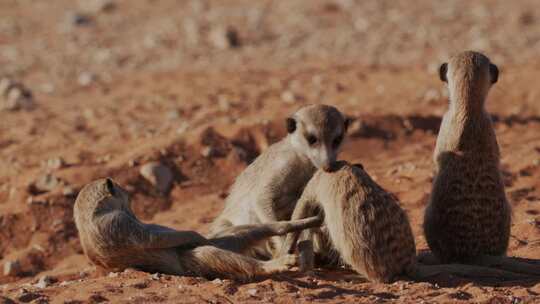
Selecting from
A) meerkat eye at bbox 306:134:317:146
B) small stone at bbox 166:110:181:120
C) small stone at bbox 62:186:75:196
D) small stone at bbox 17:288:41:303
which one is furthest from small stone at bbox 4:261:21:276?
small stone at bbox 166:110:181:120

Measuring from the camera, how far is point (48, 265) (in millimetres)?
7477

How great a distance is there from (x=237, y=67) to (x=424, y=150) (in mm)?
→ 5401

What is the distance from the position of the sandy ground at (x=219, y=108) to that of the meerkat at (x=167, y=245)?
0.36 ft

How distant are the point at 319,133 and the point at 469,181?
95cm

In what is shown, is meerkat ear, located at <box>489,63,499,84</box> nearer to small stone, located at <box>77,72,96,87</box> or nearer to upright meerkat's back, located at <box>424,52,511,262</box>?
upright meerkat's back, located at <box>424,52,511,262</box>

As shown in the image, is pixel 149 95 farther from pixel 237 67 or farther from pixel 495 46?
pixel 495 46

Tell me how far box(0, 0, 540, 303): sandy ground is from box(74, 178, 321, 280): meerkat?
0.36 feet

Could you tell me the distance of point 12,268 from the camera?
284 inches

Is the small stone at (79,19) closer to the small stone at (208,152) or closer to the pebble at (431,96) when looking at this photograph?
the pebble at (431,96)

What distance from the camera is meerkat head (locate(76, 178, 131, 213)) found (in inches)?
228

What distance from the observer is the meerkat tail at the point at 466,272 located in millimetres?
5355

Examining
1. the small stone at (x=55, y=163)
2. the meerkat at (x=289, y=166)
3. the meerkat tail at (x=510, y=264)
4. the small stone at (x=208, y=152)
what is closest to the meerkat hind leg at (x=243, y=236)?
the meerkat at (x=289, y=166)

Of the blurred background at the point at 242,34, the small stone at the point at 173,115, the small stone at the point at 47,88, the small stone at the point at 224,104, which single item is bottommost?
the small stone at the point at 173,115

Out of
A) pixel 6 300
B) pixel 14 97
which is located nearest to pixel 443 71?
pixel 6 300
